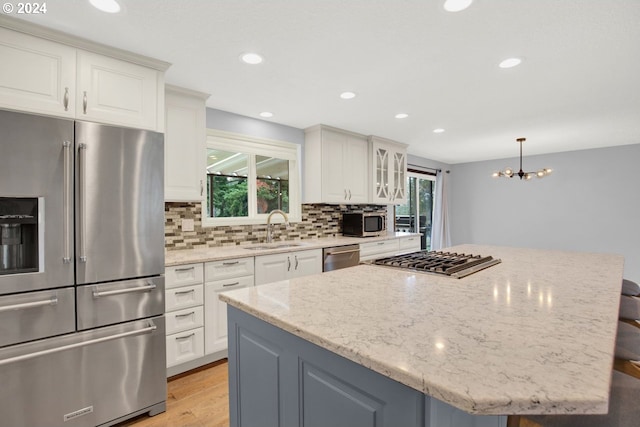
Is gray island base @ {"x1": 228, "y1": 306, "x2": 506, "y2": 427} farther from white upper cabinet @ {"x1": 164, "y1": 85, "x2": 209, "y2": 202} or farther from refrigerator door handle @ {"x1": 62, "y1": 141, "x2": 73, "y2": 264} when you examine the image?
white upper cabinet @ {"x1": 164, "y1": 85, "x2": 209, "y2": 202}

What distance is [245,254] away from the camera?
2639 mm

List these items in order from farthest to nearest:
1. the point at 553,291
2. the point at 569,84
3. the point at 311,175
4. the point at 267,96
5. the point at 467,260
Result: 1. the point at 311,175
2. the point at 267,96
3. the point at 569,84
4. the point at 467,260
5. the point at 553,291

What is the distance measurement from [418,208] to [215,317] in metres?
4.87

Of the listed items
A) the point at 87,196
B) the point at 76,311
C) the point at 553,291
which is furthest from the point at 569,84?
the point at 76,311

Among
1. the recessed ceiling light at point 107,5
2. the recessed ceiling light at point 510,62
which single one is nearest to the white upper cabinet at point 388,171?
the recessed ceiling light at point 510,62

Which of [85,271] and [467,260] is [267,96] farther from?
[467,260]

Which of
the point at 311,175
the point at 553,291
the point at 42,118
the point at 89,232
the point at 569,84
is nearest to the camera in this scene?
the point at 553,291

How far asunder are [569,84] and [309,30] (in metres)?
2.25

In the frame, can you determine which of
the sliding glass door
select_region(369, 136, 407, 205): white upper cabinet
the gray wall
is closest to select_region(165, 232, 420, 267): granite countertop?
select_region(369, 136, 407, 205): white upper cabinet

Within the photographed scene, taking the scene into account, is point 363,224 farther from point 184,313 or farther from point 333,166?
point 184,313

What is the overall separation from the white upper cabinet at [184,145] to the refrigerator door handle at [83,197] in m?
0.81

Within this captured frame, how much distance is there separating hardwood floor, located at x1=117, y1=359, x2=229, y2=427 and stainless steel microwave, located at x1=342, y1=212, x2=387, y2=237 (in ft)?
7.56

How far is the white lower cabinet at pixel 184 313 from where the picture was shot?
2.25m

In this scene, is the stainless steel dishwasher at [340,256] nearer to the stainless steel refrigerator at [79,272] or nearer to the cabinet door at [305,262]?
the cabinet door at [305,262]
